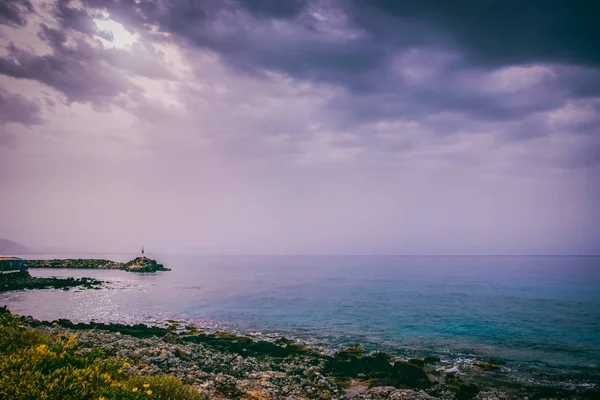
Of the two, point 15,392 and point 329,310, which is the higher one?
point 15,392

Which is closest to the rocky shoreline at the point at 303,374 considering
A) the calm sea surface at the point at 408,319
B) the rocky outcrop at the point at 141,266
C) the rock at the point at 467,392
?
the rock at the point at 467,392

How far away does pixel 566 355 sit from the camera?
2570cm

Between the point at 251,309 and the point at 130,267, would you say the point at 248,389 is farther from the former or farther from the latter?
the point at 130,267

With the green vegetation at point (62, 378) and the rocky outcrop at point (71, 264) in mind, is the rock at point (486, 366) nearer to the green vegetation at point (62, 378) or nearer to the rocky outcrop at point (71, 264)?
the green vegetation at point (62, 378)

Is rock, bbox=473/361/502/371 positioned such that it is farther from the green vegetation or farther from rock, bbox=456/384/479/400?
the green vegetation

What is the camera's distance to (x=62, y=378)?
873cm

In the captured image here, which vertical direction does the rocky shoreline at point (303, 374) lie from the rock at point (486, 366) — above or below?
above

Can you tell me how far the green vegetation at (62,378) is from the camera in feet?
26.0

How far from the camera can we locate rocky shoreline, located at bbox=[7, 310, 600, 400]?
15875mm

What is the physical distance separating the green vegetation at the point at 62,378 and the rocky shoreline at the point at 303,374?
141 inches

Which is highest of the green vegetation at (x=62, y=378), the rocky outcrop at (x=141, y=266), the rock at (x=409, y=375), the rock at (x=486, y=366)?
the green vegetation at (x=62, y=378)

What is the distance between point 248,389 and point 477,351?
71.8 ft

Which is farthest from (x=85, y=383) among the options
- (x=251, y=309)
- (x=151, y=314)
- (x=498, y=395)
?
(x=251, y=309)

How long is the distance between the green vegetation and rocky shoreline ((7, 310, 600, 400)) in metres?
3.59
